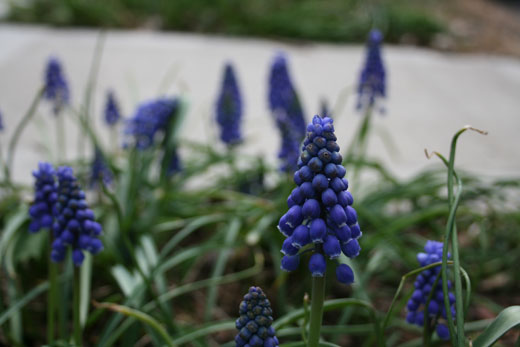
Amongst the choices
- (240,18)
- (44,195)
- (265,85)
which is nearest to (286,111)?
(44,195)

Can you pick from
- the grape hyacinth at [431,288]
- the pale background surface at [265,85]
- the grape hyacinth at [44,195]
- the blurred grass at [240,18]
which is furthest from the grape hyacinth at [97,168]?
the blurred grass at [240,18]

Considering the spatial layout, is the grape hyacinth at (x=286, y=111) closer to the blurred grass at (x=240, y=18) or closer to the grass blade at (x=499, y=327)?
the grass blade at (x=499, y=327)

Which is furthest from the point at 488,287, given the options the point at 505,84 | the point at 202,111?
the point at 505,84

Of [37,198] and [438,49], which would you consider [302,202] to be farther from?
[438,49]

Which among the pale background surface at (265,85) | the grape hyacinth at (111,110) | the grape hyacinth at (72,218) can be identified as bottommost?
the grape hyacinth at (72,218)

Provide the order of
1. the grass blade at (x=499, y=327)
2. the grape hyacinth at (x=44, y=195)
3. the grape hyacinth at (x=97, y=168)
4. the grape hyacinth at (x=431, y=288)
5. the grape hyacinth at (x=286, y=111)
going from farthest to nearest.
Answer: the grape hyacinth at (x=97, y=168), the grape hyacinth at (x=286, y=111), the grape hyacinth at (x=44, y=195), the grape hyacinth at (x=431, y=288), the grass blade at (x=499, y=327)

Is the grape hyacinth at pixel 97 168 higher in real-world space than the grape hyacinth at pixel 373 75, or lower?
lower

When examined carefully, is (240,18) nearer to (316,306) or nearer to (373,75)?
(373,75)
